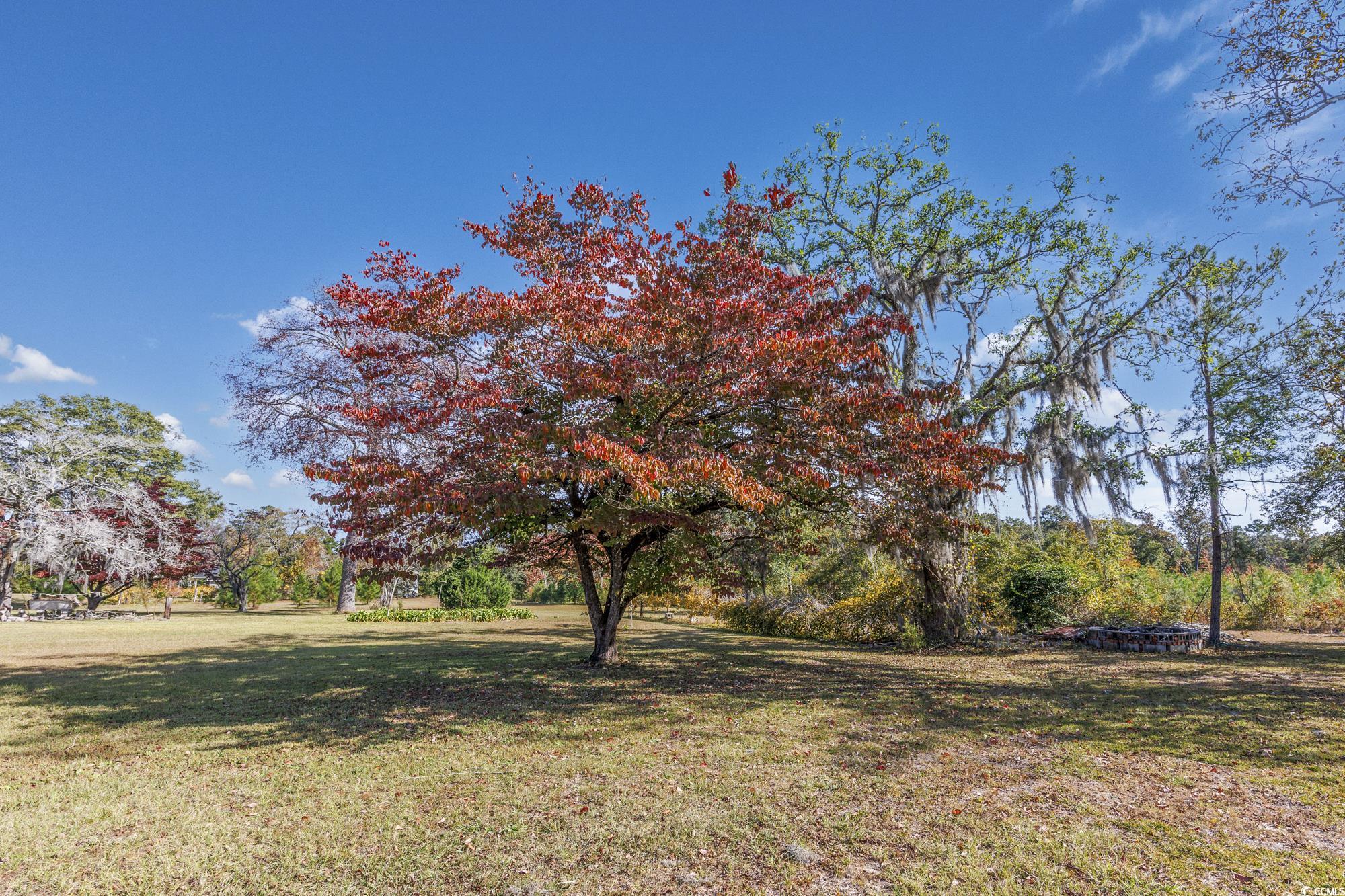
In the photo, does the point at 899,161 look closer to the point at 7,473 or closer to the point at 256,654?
the point at 256,654

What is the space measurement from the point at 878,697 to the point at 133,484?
2458 cm

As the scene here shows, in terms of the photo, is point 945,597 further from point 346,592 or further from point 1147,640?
point 346,592

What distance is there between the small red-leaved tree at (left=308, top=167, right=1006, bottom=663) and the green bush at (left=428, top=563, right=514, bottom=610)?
A: 16.0 meters

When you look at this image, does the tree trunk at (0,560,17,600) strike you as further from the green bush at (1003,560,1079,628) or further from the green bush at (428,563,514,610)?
the green bush at (1003,560,1079,628)

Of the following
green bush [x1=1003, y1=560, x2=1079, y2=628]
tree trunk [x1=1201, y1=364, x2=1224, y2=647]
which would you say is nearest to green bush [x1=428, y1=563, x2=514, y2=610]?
green bush [x1=1003, y1=560, x2=1079, y2=628]

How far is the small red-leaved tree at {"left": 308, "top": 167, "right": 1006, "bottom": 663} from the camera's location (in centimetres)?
669

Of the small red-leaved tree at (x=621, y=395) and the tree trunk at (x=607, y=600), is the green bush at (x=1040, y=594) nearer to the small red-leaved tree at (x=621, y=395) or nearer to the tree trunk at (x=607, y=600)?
the small red-leaved tree at (x=621, y=395)

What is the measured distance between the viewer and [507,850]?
3588 mm

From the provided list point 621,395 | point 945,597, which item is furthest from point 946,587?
point 621,395

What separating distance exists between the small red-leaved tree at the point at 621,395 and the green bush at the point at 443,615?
46.3ft

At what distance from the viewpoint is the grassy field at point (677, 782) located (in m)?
3.33

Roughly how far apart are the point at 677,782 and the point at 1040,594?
13.4 meters

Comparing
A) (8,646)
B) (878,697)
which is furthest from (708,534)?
(8,646)

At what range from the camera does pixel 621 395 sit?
7543 mm
